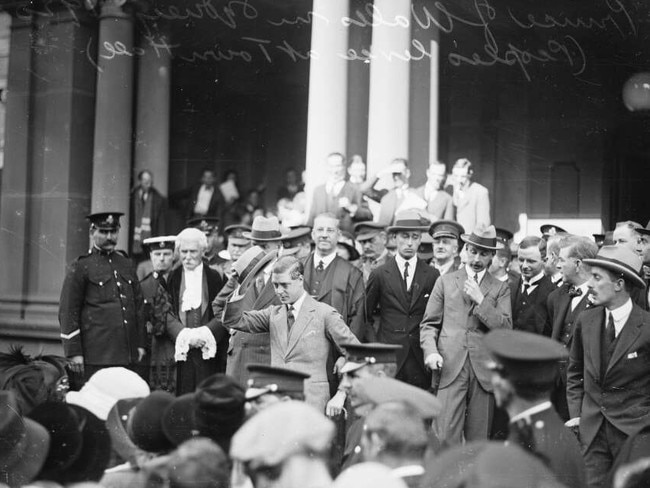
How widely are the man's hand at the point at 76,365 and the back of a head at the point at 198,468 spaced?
515cm

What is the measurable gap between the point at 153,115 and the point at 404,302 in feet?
27.9

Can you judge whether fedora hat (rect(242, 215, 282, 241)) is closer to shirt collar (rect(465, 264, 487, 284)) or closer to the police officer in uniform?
the police officer in uniform

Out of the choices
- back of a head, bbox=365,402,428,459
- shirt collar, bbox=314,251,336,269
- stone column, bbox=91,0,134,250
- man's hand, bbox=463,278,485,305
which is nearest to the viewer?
back of a head, bbox=365,402,428,459

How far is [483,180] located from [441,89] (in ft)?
6.48

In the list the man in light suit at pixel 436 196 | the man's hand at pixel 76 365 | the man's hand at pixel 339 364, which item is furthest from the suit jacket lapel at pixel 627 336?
the man in light suit at pixel 436 196

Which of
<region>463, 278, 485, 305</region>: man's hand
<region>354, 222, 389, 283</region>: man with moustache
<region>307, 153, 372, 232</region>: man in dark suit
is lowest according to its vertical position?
<region>463, 278, 485, 305</region>: man's hand

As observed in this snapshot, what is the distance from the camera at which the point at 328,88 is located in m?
12.1

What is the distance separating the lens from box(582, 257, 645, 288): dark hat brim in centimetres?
575

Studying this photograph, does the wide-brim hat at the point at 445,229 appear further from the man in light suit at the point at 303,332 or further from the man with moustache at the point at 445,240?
the man in light suit at the point at 303,332

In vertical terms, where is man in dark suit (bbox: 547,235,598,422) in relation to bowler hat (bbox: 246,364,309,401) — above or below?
above

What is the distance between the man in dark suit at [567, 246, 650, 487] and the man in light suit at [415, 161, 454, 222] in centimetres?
564

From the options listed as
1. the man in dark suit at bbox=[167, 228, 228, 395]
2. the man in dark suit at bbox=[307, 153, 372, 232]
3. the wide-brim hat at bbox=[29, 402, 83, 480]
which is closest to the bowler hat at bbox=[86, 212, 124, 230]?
the man in dark suit at bbox=[167, 228, 228, 395]

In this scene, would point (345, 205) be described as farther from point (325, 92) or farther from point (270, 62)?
point (270, 62)

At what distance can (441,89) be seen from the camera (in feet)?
57.7
